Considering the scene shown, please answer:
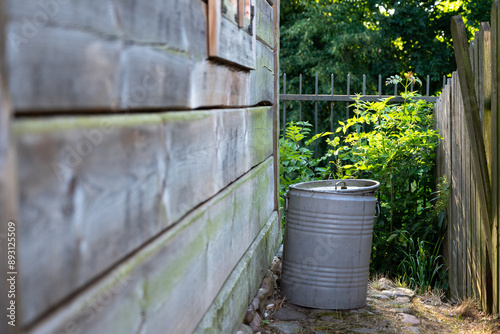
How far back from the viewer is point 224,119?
1.98 meters

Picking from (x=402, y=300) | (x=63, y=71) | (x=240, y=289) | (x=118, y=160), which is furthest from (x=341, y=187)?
(x=63, y=71)

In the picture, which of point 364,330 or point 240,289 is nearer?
point 240,289

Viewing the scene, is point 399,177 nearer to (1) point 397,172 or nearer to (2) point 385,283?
(1) point 397,172

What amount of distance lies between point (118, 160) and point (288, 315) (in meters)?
2.40

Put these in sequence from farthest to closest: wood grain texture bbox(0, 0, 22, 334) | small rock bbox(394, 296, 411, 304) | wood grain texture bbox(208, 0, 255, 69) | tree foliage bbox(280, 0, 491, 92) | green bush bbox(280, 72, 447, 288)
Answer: tree foliage bbox(280, 0, 491, 92) < green bush bbox(280, 72, 447, 288) < small rock bbox(394, 296, 411, 304) < wood grain texture bbox(208, 0, 255, 69) < wood grain texture bbox(0, 0, 22, 334)

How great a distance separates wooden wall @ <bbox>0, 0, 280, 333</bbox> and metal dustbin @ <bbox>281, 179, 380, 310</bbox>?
121cm

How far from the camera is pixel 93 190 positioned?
0.88 meters

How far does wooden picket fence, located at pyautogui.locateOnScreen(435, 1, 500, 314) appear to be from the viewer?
Answer: 2.94 m

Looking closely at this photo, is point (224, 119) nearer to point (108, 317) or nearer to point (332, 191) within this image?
point (108, 317)

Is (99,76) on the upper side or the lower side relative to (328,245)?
upper

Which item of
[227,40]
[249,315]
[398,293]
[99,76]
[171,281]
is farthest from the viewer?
[398,293]

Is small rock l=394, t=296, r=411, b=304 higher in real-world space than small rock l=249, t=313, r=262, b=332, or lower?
lower

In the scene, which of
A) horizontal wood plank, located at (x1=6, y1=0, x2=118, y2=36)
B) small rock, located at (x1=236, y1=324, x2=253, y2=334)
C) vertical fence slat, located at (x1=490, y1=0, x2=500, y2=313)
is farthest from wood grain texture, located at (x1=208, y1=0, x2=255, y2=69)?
vertical fence slat, located at (x1=490, y1=0, x2=500, y2=313)

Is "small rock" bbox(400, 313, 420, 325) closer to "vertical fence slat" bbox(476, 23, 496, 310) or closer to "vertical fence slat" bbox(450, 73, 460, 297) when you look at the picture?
"vertical fence slat" bbox(476, 23, 496, 310)
